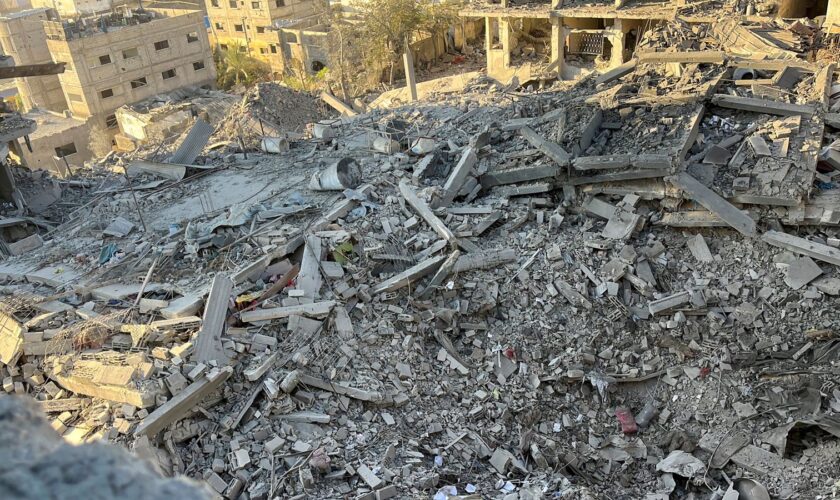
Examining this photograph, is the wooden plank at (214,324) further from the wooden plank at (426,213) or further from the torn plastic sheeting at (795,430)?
the torn plastic sheeting at (795,430)

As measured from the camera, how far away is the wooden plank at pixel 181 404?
569 centimetres

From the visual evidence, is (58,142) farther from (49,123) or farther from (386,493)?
(386,493)

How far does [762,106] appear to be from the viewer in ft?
32.4

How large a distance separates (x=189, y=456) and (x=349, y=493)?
1.52 m

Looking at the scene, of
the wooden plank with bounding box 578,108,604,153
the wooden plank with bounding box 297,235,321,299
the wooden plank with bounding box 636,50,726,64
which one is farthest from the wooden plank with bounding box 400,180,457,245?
the wooden plank with bounding box 636,50,726,64

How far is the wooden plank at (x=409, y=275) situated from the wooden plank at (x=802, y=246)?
172 inches

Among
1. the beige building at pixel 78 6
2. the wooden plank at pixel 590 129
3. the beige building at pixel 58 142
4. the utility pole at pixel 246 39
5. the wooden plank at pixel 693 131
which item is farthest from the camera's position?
the beige building at pixel 78 6

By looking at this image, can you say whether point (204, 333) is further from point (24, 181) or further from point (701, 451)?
point (24, 181)

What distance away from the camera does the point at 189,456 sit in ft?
19.0

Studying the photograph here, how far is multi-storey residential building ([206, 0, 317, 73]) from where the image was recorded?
93.8 feet

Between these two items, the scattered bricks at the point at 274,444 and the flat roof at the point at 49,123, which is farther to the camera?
the flat roof at the point at 49,123

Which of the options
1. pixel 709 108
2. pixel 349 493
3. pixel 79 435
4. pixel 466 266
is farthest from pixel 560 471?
pixel 709 108

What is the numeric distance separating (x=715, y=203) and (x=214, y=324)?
6.68 m

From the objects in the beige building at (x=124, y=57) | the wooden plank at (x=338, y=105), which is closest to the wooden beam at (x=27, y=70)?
the wooden plank at (x=338, y=105)
